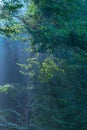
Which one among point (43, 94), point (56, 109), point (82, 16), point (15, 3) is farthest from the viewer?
point (43, 94)

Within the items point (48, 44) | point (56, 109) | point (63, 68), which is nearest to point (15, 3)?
point (48, 44)

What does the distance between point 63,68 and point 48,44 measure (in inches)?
82.3

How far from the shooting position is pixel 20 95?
11211mm

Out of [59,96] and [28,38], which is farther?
[59,96]

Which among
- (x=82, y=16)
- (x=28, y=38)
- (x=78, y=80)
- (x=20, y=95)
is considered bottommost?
(x=20, y=95)

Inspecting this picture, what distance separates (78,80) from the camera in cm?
1025

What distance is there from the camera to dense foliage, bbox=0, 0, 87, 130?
26.6ft

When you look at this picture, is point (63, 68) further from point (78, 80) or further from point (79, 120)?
point (79, 120)

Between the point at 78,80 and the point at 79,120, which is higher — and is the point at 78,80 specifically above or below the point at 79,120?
above

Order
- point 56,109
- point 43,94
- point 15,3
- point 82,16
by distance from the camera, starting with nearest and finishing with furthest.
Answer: point 15,3 → point 82,16 → point 56,109 → point 43,94

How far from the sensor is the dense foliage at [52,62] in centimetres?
812

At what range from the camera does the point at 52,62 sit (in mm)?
10000

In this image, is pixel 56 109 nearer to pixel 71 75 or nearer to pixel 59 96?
pixel 59 96

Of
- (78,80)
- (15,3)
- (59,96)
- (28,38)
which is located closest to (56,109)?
(59,96)
